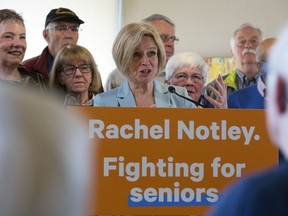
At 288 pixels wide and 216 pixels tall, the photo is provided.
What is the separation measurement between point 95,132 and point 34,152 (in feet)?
5.43

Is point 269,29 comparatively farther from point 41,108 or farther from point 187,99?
point 41,108

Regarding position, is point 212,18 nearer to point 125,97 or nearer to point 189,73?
point 189,73

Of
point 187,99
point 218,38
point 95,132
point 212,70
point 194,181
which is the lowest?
point 194,181

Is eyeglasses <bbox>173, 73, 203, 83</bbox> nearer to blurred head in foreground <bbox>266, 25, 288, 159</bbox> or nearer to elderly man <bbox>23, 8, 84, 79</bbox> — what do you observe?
elderly man <bbox>23, 8, 84, 79</bbox>

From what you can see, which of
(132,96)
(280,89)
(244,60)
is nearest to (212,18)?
(244,60)

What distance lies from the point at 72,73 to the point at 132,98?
1.81 feet

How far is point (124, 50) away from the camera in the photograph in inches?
126

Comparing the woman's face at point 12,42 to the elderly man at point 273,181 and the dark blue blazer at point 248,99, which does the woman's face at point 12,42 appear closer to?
the dark blue blazer at point 248,99

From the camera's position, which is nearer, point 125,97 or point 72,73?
point 125,97

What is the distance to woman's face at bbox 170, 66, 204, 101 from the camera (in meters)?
3.98

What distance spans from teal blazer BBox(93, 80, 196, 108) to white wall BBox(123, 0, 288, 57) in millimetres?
6519

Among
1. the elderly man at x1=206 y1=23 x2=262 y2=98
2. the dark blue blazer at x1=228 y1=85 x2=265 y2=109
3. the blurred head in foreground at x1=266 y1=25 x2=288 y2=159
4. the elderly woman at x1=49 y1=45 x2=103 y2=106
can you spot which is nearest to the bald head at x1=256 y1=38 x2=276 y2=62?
the elderly man at x1=206 y1=23 x2=262 y2=98

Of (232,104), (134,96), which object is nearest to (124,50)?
(134,96)

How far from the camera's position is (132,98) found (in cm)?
314
